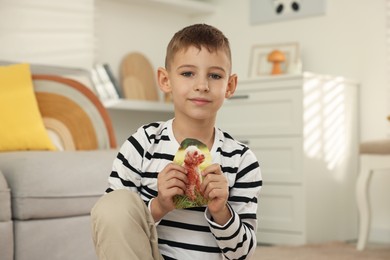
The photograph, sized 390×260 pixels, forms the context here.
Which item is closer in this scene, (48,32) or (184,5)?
(48,32)

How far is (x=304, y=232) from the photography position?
3.30 metres

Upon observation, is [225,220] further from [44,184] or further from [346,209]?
[346,209]

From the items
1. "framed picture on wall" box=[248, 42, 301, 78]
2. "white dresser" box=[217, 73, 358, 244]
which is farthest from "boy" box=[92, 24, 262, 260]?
"framed picture on wall" box=[248, 42, 301, 78]

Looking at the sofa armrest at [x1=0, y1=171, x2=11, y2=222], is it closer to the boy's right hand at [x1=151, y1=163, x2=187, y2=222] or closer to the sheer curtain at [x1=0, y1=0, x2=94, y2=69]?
the boy's right hand at [x1=151, y1=163, x2=187, y2=222]

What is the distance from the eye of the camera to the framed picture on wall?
3.75 meters

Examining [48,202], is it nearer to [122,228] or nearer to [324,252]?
[122,228]

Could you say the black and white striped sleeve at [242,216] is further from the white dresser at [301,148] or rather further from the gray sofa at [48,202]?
the white dresser at [301,148]

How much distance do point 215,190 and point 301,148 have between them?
225 cm

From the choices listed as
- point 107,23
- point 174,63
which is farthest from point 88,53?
point 174,63

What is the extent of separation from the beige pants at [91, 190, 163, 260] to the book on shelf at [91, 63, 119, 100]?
2.55 meters

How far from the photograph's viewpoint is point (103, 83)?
3701mm

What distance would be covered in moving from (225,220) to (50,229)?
102 centimetres

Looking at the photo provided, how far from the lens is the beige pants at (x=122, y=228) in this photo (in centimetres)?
112

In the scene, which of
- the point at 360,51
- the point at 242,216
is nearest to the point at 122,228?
the point at 242,216
